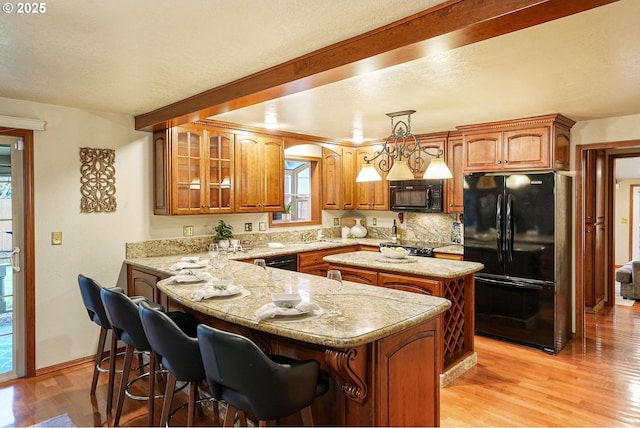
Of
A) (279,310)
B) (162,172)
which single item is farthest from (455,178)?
(279,310)

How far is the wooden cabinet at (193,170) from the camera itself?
4137mm

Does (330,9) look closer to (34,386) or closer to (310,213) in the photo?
(34,386)

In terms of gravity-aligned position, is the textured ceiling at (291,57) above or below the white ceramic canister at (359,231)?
above

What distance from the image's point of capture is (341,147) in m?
6.19

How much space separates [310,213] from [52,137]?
3496 mm

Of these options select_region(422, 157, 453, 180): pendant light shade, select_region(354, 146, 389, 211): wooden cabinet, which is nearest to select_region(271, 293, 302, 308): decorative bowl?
select_region(422, 157, 453, 180): pendant light shade

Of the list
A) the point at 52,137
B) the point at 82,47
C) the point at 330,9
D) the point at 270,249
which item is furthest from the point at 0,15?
the point at 270,249

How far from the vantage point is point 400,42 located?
1.93 metres

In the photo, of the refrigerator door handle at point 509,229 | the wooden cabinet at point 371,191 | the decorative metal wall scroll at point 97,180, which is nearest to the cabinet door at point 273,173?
the wooden cabinet at point 371,191

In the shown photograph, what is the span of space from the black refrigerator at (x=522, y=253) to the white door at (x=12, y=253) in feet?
14.6

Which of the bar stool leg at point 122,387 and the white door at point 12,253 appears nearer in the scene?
the bar stool leg at point 122,387

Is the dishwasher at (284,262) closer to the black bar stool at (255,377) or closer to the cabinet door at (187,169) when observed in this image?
the cabinet door at (187,169)

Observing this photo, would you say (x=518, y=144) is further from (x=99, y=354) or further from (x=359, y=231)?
(x=99, y=354)

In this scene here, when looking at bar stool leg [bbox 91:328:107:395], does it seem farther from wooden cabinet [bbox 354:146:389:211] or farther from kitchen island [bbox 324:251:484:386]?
wooden cabinet [bbox 354:146:389:211]
